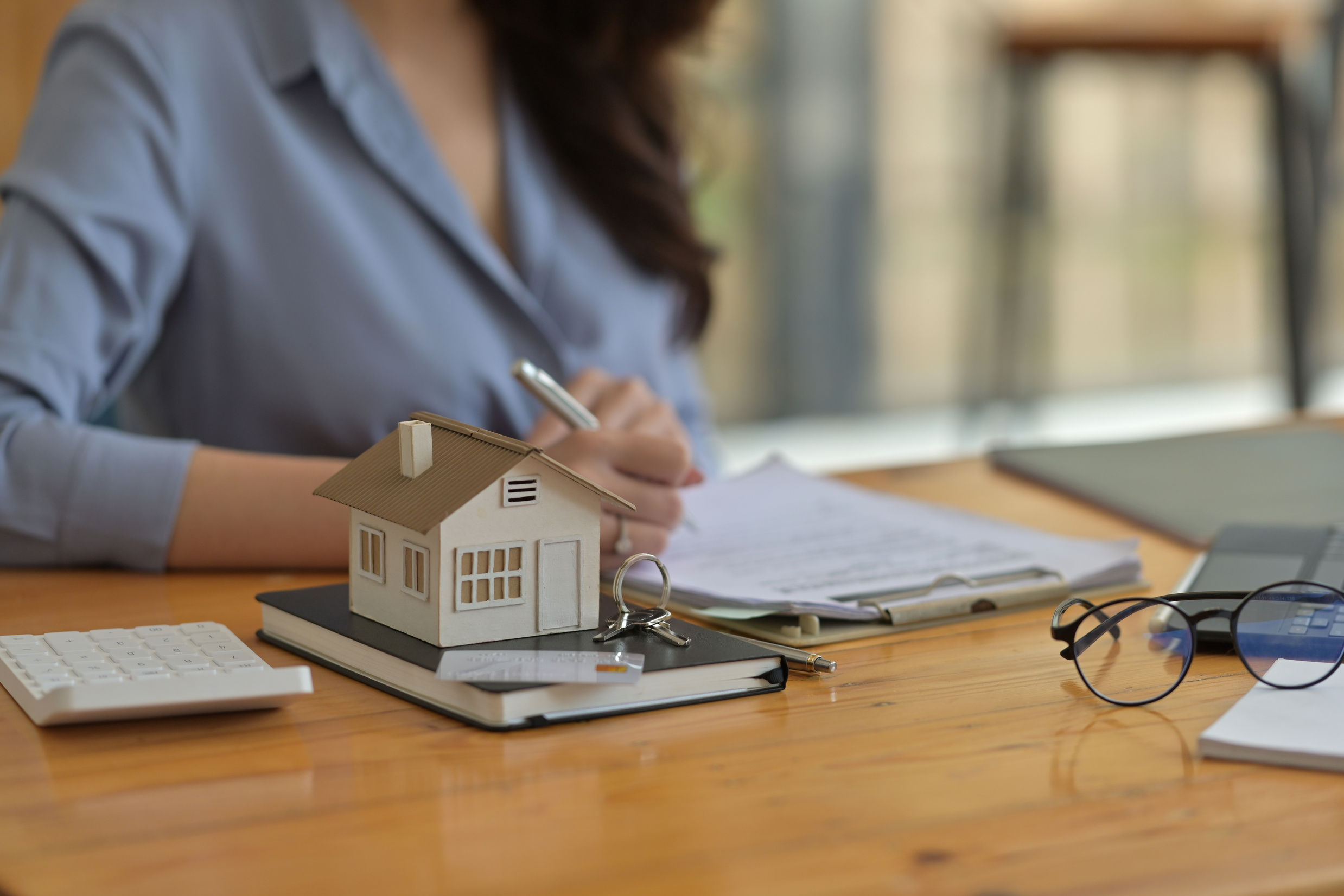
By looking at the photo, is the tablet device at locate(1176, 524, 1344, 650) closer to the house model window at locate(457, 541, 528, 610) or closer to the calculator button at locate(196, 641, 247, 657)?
the house model window at locate(457, 541, 528, 610)

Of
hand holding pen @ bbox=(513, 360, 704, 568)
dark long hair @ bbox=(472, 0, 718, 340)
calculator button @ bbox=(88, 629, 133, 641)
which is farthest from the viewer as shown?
dark long hair @ bbox=(472, 0, 718, 340)

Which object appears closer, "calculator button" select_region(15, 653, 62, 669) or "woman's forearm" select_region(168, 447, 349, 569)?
"calculator button" select_region(15, 653, 62, 669)

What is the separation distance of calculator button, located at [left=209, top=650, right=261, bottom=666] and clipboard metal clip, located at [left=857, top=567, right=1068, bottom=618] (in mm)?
323

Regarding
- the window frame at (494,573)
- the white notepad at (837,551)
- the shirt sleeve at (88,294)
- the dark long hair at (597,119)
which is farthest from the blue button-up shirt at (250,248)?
the window frame at (494,573)

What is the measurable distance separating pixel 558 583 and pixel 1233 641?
330 millimetres

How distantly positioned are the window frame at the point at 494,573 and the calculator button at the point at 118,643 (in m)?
0.17

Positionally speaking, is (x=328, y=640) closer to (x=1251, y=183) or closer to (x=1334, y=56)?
(x=1334, y=56)

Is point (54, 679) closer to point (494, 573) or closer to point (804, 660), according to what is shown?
point (494, 573)

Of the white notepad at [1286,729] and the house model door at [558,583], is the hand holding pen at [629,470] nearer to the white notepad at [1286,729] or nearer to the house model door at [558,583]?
the house model door at [558,583]

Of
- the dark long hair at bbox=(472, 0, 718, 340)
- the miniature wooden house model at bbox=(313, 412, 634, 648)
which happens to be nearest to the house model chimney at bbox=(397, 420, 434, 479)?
the miniature wooden house model at bbox=(313, 412, 634, 648)

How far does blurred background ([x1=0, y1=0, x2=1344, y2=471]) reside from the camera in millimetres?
3564

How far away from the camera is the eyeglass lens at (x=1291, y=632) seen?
62 centimetres

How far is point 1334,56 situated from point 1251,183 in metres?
0.82

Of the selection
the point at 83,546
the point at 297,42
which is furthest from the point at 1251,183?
the point at 83,546
